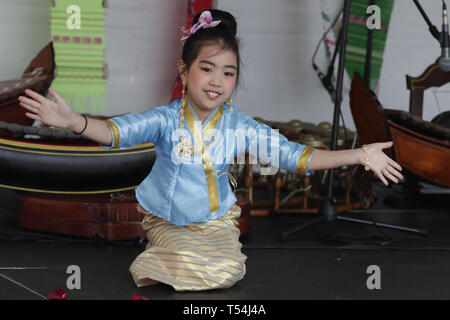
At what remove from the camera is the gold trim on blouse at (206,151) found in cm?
238

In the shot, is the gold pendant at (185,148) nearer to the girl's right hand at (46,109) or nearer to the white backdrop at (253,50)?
the girl's right hand at (46,109)

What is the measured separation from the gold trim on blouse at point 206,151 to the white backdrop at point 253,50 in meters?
2.51

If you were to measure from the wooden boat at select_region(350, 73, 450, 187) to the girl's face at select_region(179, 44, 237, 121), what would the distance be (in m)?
1.33

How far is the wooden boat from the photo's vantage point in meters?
Answer: 3.51

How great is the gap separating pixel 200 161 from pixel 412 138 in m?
1.62

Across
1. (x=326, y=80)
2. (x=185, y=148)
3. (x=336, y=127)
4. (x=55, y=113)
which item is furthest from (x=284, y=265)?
(x=326, y=80)

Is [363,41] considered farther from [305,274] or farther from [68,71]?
[305,274]

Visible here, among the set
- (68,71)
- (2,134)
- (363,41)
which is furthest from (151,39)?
(2,134)

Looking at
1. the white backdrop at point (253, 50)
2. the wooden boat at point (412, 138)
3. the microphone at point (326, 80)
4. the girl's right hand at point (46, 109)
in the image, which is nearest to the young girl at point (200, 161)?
the girl's right hand at point (46, 109)

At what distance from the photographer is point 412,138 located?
11.6 feet

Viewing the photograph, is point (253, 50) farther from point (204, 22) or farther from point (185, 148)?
point (185, 148)

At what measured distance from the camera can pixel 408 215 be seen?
161 inches

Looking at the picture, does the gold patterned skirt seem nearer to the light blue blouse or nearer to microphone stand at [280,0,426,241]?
the light blue blouse

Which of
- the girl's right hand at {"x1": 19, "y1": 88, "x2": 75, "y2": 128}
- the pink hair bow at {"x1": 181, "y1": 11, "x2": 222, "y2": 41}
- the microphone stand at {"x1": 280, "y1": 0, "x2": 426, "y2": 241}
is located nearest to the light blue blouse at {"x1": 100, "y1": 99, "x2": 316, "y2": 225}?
the pink hair bow at {"x1": 181, "y1": 11, "x2": 222, "y2": 41}
